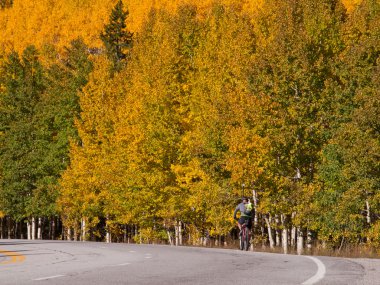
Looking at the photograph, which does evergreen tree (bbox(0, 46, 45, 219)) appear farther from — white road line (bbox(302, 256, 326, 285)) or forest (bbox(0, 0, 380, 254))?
white road line (bbox(302, 256, 326, 285))

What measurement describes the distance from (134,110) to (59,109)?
1768cm

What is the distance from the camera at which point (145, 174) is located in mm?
37344

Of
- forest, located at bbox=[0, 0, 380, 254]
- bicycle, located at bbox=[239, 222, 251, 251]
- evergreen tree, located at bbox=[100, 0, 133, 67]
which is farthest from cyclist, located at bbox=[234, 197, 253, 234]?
evergreen tree, located at bbox=[100, 0, 133, 67]

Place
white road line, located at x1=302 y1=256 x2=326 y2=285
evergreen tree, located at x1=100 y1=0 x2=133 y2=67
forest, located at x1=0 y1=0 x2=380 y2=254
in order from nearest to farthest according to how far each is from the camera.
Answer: white road line, located at x1=302 y1=256 x2=326 y2=285
forest, located at x1=0 y1=0 x2=380 y2=254
evergreen tree, located at x1=100 y1=0 x2=133 y2=67

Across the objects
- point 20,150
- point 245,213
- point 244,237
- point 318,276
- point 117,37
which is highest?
point 117,37

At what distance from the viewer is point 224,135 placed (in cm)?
3192

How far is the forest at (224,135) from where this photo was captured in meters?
29.0

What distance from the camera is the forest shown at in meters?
29.0

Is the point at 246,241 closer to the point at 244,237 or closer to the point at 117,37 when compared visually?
the point at 244,237

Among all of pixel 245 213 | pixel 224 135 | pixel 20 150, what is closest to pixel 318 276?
pixel 245 213

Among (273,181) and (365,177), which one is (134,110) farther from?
(365,177)

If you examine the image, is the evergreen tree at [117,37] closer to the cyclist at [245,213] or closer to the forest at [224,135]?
the forest at [224,135]

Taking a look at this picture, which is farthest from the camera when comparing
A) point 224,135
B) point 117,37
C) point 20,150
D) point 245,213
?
point 117,37

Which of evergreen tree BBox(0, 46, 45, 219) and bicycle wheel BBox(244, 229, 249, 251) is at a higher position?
evergreen tree BBox(0, 46, 45, 219)
